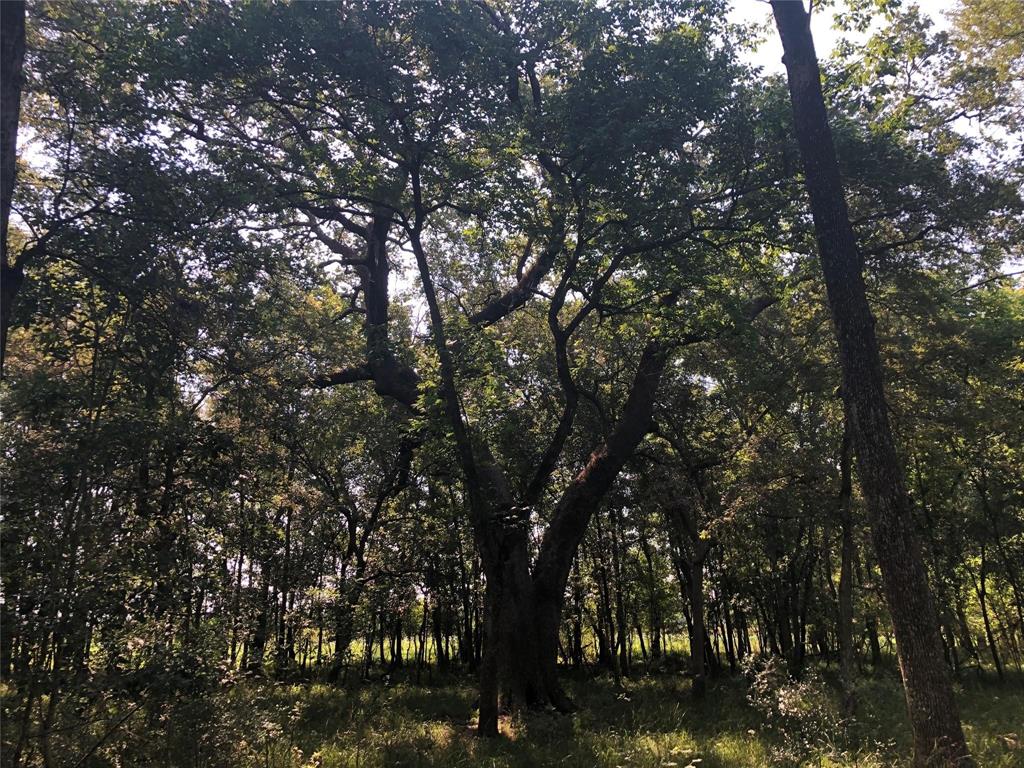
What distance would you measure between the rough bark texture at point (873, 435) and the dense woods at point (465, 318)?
0.09ft

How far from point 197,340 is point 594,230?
514 centimetres

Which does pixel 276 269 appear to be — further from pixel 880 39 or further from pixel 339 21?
pixel 880 39

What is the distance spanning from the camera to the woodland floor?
19.5ft

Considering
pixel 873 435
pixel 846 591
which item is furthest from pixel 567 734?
pixel 873 435

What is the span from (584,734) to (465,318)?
20.6ft

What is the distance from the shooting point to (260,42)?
674cm

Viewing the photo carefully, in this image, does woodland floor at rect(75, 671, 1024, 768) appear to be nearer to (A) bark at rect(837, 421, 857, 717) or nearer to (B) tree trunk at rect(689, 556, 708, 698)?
(B) tree trunk at rect(689, 556, 708, 698)

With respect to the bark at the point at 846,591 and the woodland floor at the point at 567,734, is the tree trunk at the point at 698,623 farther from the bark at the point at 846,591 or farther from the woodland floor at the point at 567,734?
the bark at the point at 846,591

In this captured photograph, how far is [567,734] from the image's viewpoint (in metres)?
8.99

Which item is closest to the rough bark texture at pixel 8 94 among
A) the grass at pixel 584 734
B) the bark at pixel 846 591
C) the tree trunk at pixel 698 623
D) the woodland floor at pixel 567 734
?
the woodland floor at pixel 567 734

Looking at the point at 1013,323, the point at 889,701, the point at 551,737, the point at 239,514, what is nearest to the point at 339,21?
the point at 239,514

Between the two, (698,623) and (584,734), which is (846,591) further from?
(584,734)

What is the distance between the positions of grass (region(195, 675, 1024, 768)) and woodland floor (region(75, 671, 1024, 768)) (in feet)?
0.07

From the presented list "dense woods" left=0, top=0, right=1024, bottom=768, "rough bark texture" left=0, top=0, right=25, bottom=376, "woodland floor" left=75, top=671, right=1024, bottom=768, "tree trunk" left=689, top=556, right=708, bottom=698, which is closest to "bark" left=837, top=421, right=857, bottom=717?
"dense woods" left=0, top=0, right=1024, bottom=768
